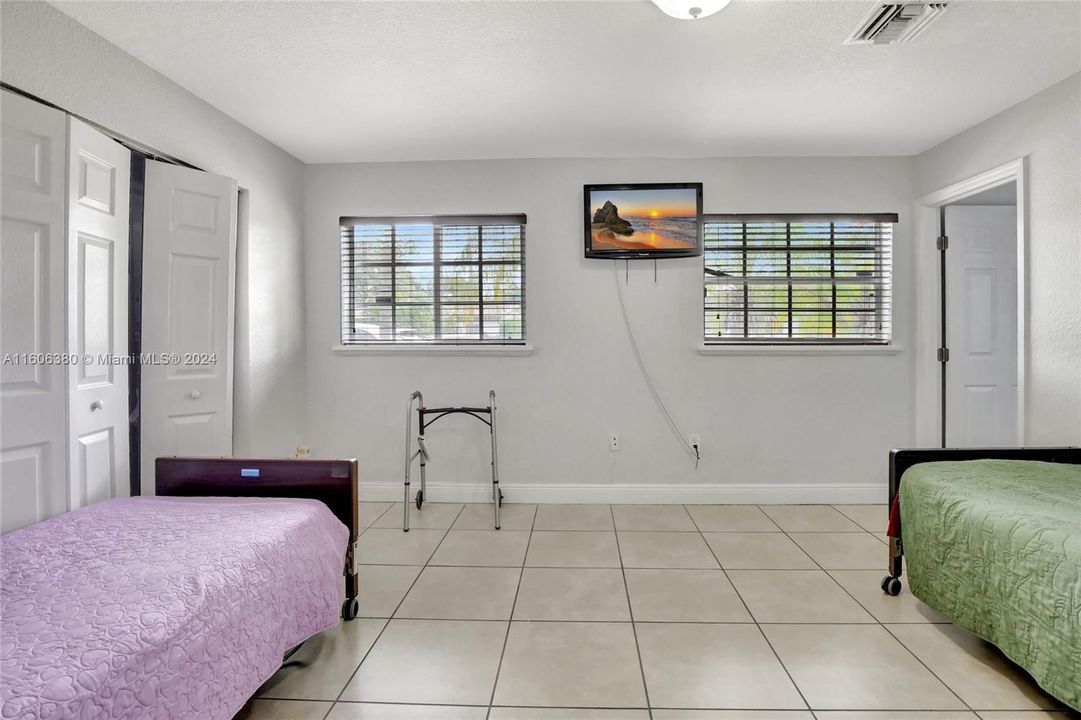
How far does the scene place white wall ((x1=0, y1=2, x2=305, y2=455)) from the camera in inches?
80.5

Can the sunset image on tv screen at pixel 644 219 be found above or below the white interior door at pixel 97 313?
above

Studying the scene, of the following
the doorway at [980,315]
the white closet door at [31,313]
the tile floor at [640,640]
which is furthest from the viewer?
the doorway at [980,315]

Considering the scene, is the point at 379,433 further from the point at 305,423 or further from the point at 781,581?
the point at 781,581

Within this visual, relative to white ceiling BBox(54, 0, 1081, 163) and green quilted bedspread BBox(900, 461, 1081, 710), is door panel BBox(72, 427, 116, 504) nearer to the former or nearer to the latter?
white ceiling BBox(54, 0, 1081, 163)

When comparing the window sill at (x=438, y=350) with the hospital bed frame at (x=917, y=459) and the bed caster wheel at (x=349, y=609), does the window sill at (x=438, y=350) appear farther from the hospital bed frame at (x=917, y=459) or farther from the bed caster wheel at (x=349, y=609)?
the hospital bed frame at (x=917, y=459)

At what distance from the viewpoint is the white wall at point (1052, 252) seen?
8.59 feet

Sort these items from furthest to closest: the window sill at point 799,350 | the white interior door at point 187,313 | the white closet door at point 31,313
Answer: the window sill at point 799,350 → the white interior door at point 187,313 → the white closet door at point 31,313

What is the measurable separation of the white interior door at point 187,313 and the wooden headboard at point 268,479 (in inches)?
15.1

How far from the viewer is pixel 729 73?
2.59 meters

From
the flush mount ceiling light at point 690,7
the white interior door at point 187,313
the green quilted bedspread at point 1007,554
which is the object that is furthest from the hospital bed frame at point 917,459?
the white interior door at point 187,313

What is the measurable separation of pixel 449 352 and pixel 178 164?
1884 millimetres

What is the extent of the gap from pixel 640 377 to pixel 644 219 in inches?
43.3

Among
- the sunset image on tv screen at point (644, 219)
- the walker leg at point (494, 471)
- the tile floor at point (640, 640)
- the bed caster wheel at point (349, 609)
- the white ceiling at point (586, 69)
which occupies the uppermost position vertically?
the white ceiling at point (586, 69)

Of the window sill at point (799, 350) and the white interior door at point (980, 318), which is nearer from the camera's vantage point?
the white interior door at point (980, 318)
